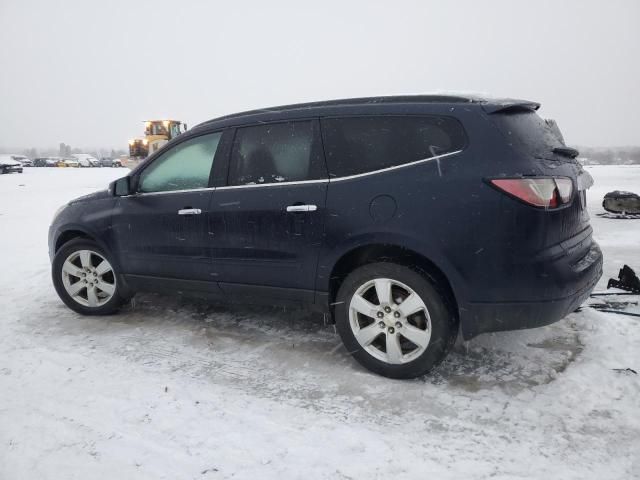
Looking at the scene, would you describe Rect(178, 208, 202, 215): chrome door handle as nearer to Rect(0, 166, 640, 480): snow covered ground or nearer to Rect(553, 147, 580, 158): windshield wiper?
Rect(0, 166, 640, 480): snow covered ground

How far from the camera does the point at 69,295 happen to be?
4.41m

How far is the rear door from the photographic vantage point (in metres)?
3.25

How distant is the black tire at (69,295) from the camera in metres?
4.28

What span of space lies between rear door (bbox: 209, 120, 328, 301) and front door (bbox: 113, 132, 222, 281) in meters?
0.19

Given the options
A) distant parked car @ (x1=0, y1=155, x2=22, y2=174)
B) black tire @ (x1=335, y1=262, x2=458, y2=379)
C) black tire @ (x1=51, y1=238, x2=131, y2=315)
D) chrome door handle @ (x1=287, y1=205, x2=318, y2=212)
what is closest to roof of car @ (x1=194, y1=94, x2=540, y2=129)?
chrome door handle @ (x1=287, y1=205, x2=318, y2=212)

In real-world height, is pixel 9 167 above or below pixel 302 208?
above

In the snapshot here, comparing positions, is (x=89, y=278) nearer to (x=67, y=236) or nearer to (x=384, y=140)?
(x=67, y=236)

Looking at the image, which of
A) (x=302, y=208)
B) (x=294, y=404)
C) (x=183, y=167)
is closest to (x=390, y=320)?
(x=294, y=404)

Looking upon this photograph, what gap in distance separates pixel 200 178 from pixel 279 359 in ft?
5.36

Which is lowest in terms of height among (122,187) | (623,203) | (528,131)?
(623,203)

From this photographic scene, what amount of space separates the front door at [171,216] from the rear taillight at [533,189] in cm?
224

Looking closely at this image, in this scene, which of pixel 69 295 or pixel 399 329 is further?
pixel 69 295

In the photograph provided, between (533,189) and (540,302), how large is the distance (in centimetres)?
67

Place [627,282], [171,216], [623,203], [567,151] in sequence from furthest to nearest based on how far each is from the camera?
[623,203], [627,282], [171,216], [567,151]
